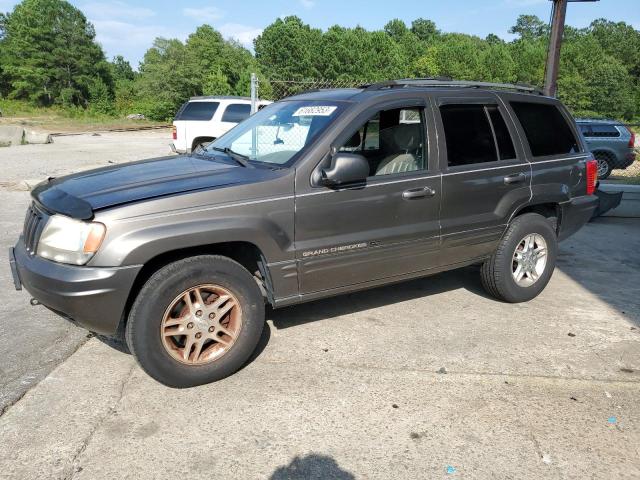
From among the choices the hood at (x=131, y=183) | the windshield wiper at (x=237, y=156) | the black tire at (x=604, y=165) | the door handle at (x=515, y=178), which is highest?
the windshield wiper at (x=237, y=156)

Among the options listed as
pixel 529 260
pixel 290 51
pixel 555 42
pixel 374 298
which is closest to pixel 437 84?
pixel 529 260

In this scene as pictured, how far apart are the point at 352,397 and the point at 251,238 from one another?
115 cm

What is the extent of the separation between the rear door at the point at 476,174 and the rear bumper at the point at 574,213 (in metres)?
0.65

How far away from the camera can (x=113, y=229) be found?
2910 millimetres

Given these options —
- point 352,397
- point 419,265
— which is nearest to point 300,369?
point 352,397

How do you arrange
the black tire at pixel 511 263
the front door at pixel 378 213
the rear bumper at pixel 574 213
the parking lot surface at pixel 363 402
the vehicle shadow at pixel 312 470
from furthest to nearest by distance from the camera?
the rear bumper at pixel 574 213
the black tire at pixel 511 263
the front door at pixel 378 213
the parking lot surface at pixel 363 402
the vehicle shadow at pixel 312 470

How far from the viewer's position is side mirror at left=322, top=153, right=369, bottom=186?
11.1ft

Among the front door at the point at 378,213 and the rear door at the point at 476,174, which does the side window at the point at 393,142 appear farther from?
the rear door at the point at 476,174

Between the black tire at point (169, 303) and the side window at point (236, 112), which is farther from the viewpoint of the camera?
the side window at point (236, 112)

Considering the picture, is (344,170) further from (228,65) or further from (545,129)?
(228,65)

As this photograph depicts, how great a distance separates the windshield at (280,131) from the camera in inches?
145

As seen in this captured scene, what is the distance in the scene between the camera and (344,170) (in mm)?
3379

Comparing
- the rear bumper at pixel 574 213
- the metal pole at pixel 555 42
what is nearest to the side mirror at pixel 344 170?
the rear bumper at pixel 574 213

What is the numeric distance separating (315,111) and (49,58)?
68488mm
